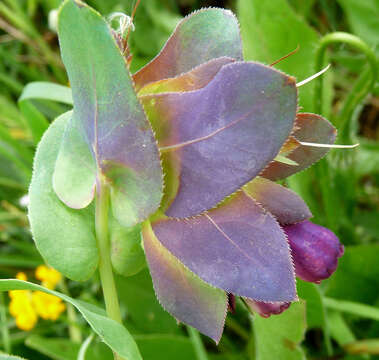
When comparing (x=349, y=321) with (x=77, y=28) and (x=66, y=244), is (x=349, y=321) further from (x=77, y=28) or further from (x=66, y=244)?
(x=77, y=28)

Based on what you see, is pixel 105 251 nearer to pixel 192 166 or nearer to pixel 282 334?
pixel 192 166

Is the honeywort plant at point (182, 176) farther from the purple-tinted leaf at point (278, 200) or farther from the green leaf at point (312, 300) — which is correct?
the green leaf at point (312, 300)

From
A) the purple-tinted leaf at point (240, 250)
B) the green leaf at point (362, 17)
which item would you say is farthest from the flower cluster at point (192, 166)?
the green leaf at point (362, 17)

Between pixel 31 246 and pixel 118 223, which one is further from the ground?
pixel 118 223

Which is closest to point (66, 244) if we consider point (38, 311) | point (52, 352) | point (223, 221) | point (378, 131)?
point (223, 221)

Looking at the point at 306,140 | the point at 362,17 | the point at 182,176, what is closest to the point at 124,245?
the point at 182,176
